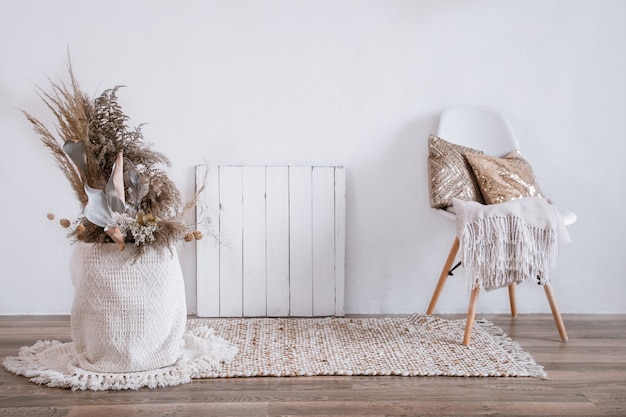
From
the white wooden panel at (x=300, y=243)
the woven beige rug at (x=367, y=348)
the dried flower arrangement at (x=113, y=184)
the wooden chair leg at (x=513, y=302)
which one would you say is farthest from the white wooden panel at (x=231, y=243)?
the wooden chair leg at (x=513, y=302)

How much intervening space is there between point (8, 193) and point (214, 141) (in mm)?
888

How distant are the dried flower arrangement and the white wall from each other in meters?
0.65

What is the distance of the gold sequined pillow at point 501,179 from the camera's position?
2363 mm

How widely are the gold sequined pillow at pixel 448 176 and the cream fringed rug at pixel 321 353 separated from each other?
0.52m

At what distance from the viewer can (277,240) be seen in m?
2.63

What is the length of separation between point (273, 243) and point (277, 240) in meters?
0.02

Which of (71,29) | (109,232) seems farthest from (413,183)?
(71,29)

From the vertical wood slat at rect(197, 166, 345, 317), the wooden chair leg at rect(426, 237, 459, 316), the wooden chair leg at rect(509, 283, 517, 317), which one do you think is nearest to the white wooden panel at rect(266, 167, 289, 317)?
the vertical wood slat at rect(197, 166, 345, 317)

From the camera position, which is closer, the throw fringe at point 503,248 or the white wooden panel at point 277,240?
the throw fringe at point 503,248

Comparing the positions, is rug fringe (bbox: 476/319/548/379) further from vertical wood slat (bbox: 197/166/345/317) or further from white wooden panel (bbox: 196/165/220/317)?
white wooden panel (bbox: 196/165/220/317)

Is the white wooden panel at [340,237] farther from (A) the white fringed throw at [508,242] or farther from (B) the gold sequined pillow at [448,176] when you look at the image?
(A) the white fringed throw at [508,242]

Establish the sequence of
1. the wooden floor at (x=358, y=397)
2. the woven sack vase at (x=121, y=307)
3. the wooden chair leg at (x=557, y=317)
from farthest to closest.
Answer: the wooden chair leg at (x=557, y=317) < the woven sack vase at (x=121, y=307) < the wooden floor at (x=358, y=397)

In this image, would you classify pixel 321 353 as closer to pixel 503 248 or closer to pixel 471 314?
pixel 471 314

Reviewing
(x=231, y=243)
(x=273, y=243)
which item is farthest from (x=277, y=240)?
(x=231, y=243)
